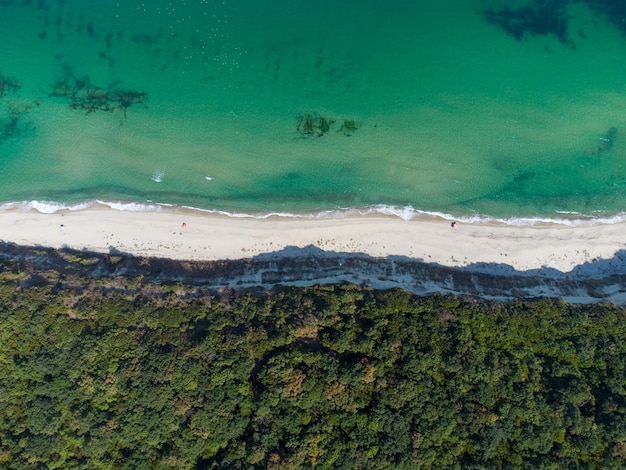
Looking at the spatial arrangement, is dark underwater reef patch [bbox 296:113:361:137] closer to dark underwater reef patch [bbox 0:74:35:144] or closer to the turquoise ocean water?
the turquoise ocean water

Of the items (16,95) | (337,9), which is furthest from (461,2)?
(16,95)

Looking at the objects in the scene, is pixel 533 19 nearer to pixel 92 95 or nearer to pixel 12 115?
pixel 92 95

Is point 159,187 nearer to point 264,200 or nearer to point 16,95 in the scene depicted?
point 264,200

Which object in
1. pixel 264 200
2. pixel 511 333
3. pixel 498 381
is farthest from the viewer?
pixel 264 200

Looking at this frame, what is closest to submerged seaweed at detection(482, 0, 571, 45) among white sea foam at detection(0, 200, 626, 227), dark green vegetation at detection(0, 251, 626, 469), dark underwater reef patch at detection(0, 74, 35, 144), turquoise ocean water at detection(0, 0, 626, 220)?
turquoise ocean water at detection(0, 0, 626, 220)

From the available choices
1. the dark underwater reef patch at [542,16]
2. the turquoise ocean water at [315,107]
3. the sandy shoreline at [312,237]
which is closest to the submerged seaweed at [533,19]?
the dark underwater reef patch at [542,16]

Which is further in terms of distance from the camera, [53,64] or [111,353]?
[53,64]

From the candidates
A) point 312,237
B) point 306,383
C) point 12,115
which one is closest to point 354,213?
point 312,237
